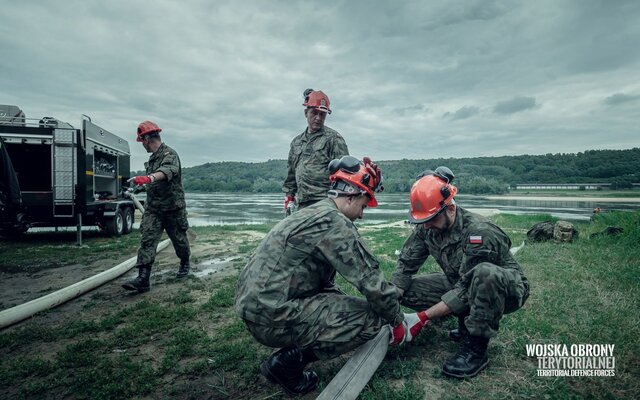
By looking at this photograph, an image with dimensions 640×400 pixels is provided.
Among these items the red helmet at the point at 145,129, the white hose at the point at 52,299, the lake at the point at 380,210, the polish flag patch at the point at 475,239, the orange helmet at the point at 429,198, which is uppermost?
the red helmet at the point at 145,129

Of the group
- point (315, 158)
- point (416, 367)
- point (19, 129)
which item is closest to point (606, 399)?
point (416, 367)

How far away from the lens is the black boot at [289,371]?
2.53m

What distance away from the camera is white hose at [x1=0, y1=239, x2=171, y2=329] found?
3.87m

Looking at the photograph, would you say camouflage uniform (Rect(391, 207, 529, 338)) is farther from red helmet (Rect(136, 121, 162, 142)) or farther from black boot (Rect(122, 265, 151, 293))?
red helmet (Rect(136, 121, 162, 142))

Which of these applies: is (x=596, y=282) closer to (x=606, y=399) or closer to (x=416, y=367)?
(x=606, y=399)

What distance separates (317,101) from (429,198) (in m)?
2.39

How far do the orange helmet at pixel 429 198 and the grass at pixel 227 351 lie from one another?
125 cm

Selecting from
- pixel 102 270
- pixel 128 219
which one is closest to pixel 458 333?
pixel 102 270

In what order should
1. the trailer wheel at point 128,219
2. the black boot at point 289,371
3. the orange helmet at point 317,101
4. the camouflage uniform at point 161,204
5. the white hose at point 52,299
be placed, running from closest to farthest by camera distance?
the black boot at point 289,371 → the white hose at point 52,299 → the orange helmet at point 317,101 → the camouflage uniform at point 161,204 → the trailer wheel at point 128,219

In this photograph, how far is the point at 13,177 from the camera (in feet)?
18.9

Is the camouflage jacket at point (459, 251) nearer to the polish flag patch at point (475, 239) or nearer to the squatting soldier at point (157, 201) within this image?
the polish flag patch at point (475, 239)

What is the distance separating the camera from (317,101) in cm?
477

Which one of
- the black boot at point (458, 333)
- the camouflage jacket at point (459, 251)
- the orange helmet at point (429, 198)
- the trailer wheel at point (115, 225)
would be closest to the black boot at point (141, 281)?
the camouflage jacket at point (459, 251)

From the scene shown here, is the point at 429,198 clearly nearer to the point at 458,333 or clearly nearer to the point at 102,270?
the point at 458,333
